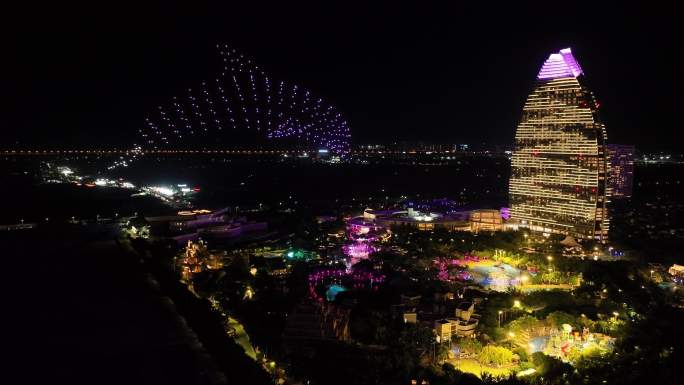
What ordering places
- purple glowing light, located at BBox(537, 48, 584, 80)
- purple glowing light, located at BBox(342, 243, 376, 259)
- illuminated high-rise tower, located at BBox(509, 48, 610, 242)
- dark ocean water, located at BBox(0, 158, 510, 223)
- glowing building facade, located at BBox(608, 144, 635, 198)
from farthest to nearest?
dark ocean water, located at BBox(0, 158, 510, 223) → glowing building facade, located at BBox(608, 144, 635, 198) → purple glowing light, located at BBox(537, 48, 584, 80) → illuminated high-rise tower, located at BBox(509, 48, 610, 242) → purple glowing light, located at BBox(342, 243, 376, 259)

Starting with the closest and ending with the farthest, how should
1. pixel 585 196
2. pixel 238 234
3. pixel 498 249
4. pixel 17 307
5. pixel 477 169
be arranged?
1. pixel 17 307
2. pixel 498 249
3. pixel 585 196
4. pixel 238 234
5. pixel 477 169

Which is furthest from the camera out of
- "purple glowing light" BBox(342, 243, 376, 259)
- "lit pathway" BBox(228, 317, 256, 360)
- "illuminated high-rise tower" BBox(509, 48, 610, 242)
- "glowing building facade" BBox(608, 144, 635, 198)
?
"glowing building facade" BBox(608, 144, 635, 198)

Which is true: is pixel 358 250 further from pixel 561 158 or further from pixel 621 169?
pixel 621 169

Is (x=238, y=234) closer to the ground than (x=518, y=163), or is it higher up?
closer to the ground

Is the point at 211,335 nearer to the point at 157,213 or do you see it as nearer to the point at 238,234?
the point at 238,234

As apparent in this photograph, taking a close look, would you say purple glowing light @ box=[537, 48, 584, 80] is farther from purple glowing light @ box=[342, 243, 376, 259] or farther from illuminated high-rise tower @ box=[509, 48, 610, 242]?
purple glowing light @ box=[342, 243, 376, 259]

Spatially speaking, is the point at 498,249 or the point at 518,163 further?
the point at 518,163

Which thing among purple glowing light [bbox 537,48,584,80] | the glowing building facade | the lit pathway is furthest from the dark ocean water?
the lit pathway

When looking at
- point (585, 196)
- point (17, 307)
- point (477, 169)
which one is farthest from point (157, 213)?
point (477, 169)

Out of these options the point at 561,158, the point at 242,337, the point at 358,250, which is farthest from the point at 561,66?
the point at 242,337
